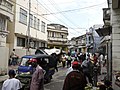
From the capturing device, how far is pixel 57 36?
207ft

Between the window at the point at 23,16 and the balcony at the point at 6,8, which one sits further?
the window at the point at 23,16

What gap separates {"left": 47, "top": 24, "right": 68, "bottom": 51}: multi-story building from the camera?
199ft

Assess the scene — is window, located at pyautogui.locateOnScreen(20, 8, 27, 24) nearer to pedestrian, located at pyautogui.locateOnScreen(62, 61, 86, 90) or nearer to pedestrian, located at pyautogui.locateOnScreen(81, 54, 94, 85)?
pedestrian, located at pyautogui.locateOnScreen(81, 54, 94, 85)

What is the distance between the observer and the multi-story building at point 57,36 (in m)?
60.7

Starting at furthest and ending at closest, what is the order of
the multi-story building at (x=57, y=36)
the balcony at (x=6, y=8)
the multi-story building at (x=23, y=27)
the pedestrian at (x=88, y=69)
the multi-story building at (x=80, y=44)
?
the multi-story building at (x=80, y=44), the multi-story building at (x=57, y=36), the multi-story building at (x=23, y=27), the balcony at (x=6, y=8), the pedestrian at (x=88, y=69)

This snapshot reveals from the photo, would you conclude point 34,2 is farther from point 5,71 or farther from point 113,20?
point 113,20

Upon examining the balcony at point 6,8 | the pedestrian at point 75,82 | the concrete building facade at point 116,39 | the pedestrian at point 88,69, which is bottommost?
the pedestrian at point 88,69

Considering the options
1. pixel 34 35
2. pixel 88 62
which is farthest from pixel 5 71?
pixel 34 35

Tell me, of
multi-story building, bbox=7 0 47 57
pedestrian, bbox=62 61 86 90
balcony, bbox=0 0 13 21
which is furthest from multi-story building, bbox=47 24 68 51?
pedestrian, bbox=62 61 86 90

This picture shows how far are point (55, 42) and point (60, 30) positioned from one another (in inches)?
166

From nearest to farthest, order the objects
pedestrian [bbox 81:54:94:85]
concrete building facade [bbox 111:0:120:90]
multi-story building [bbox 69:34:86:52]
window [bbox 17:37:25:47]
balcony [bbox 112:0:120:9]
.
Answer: balcony [bbox 112:0:120:9] → concrete building facade [bbox 111:0:120:90] → pedestrian [bbox 81:54:94:85] → window [bbox 17:37:25:47] → multi-story building [bbox 69:34:86:52]

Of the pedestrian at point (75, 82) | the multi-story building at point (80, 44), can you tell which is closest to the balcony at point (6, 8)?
the pedestrian at point (75, 82)

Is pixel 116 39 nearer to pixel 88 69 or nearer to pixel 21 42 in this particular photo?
pixel 88 69

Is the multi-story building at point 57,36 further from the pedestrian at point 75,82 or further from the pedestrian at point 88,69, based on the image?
the pedestrian at point 75,82
